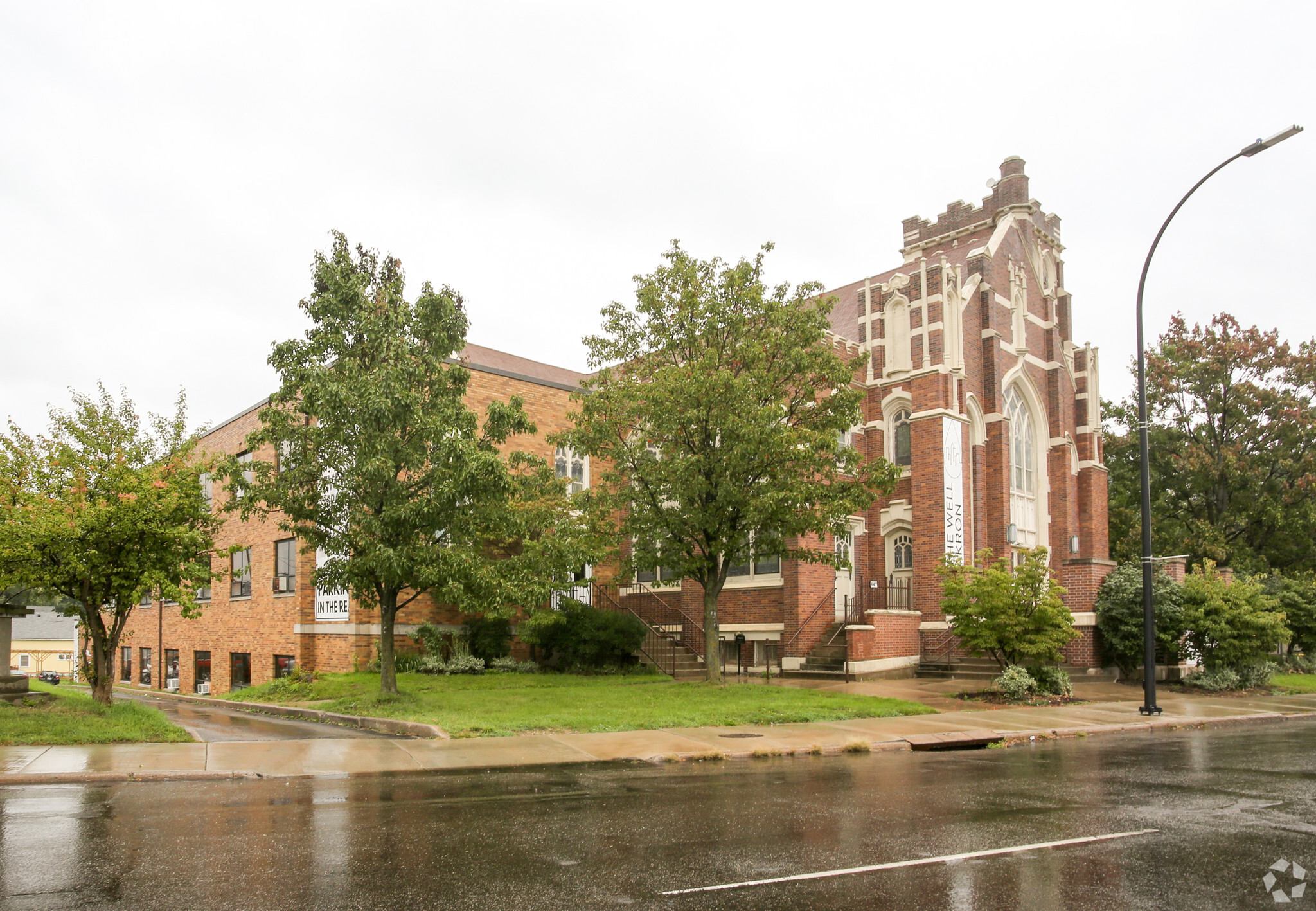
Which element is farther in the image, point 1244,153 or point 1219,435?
point 1219,435

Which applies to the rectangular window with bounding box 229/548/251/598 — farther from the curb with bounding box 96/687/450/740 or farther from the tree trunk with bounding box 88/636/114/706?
the tree trunk with bounding box 88/636/114/706

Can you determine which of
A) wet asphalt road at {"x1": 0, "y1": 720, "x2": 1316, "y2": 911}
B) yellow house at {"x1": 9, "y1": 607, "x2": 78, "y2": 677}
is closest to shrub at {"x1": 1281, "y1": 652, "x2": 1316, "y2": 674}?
wet asphalt road at {"x1": 0, "y1": 720, "x2": 1316, "y2": 911}

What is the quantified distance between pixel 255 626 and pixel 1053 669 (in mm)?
20793

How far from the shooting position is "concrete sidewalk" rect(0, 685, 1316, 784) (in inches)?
410

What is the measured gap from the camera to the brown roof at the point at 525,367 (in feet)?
95.2

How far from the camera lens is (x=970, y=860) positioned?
6441 mm

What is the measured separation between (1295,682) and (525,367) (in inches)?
956

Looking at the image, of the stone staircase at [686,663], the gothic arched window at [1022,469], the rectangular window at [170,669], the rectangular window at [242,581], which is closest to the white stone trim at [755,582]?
the stone staircase at [686,663]

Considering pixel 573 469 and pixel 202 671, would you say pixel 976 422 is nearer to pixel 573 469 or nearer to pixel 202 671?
pixel 573 469

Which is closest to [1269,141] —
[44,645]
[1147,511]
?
[1147,511]

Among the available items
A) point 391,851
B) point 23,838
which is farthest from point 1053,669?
point 23,838

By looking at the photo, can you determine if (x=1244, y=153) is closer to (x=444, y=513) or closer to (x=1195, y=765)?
(x=1195, y=765)

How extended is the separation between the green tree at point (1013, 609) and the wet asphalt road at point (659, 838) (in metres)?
7.55

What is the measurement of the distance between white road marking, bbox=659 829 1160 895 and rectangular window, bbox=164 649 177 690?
3245 cm
